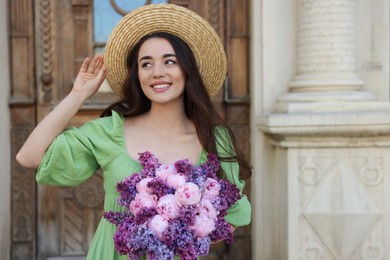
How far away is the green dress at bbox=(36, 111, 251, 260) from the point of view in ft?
6.54

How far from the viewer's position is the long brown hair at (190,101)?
82.8 inches

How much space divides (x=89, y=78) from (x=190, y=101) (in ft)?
1.27

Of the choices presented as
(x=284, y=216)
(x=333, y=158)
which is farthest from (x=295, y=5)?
(x=284, y=216)

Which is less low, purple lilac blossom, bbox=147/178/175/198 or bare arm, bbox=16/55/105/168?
bare arm, bbox=16/55/105/168

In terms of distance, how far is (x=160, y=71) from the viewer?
6.68ft

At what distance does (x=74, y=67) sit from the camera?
3975 millimetres

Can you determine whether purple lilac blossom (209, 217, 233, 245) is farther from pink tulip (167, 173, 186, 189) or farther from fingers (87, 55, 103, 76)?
fingers (87, 55, 103, 76)

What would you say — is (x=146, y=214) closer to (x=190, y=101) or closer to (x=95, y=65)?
(x=190, y=101)

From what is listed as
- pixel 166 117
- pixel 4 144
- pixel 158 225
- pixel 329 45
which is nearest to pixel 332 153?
Answer: pixel 329 45

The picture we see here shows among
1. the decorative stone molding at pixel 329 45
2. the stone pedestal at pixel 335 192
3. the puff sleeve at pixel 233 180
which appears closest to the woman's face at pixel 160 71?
the puff sleeve at pixel 233 180

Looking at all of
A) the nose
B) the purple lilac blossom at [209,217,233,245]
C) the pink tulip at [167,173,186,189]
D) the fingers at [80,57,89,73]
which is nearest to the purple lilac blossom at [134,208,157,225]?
the pink tulip at [167,173,186,189]

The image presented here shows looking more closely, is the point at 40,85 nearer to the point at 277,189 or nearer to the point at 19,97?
the point at 19,97

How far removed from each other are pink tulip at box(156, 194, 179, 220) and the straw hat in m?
0.61

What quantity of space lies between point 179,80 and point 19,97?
2.18 m
